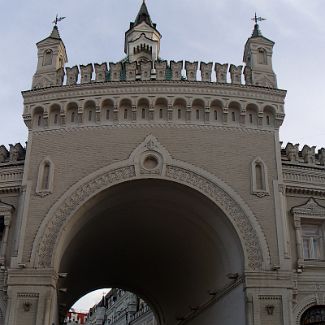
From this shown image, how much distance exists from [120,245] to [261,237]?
7.08 m

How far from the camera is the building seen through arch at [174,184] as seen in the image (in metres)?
17.1

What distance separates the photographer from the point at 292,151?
19.4 meters

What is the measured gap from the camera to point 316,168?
63.0 ft

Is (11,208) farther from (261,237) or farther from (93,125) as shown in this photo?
(261,237)

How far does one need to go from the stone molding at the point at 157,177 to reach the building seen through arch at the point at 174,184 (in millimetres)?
36

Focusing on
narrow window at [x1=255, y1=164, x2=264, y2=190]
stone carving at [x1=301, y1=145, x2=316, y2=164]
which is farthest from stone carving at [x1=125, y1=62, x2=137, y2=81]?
stone carving at [x1=301, y1=145, x2=316, y2=164]

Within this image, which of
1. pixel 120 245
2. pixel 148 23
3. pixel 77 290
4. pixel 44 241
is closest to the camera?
pixel 44 241

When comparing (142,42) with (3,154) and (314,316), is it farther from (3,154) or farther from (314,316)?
(314,316)

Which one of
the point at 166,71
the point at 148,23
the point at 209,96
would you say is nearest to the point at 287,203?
the point at 209,96

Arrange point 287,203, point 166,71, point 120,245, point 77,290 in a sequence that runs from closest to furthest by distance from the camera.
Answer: point 287,203, point 166,71, point 120,245, point 77,290

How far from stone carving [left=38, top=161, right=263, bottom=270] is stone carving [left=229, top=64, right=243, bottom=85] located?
4040 millimetres

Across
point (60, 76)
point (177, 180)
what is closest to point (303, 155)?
point (177, 180)

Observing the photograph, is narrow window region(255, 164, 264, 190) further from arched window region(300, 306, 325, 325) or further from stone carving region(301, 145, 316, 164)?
arched window region(300, 306, 325, 325)

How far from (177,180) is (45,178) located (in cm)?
436
